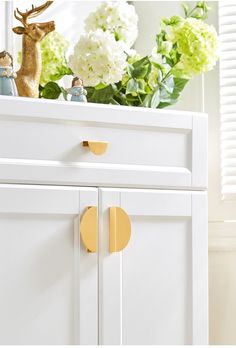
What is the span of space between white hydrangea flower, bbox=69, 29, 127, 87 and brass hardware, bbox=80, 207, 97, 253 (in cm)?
38

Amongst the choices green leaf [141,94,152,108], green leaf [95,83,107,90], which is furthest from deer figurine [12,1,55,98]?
green leaf [141,94,152,108]

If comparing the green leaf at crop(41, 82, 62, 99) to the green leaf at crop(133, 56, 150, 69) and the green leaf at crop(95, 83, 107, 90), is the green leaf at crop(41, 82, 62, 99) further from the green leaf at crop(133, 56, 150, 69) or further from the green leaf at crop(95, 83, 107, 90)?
the green leaf at crop(133, 56, 150, 69)

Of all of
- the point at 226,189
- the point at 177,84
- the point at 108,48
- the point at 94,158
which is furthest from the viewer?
the point at 226,189

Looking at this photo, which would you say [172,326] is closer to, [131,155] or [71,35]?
[131,155]

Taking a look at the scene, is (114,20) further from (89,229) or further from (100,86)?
(89,229)

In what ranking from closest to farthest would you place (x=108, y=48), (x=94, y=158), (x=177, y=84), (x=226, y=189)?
(x=94, y=158)
(x=108, y=48)
(x=177, y=84)
(x=226, y=189)

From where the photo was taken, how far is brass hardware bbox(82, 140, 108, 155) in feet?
5.86

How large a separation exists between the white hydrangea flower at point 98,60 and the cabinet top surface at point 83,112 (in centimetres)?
14

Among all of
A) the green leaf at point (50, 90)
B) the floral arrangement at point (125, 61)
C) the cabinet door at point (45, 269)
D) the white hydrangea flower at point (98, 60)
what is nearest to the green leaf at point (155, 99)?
the floral arrangement at point (125, 61)

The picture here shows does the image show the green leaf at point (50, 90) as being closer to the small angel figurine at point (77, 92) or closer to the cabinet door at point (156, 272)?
the small angel figurine at point (77, 92)

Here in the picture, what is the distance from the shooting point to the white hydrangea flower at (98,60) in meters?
1.96

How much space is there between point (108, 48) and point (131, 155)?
0.94 ft

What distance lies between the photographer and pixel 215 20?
240 centimetres

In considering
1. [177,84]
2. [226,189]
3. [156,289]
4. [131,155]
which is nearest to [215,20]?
[177,84]
